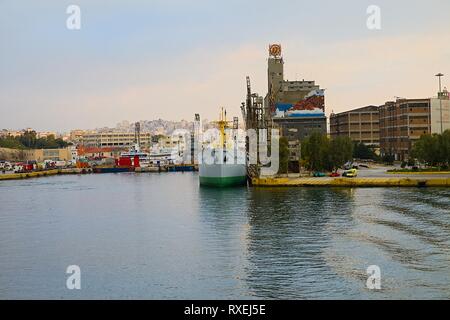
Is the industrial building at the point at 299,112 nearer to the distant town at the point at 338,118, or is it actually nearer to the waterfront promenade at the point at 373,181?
the distant town at the point at 338,118

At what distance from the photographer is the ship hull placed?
3309 cm

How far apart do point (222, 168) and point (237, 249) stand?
63.5 ft

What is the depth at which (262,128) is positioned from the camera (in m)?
39.2

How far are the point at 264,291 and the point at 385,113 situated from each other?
4738 cm

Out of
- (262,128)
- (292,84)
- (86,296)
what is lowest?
(86,296)

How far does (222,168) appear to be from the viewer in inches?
1303

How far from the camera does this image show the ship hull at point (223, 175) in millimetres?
33094

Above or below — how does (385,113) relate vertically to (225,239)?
above

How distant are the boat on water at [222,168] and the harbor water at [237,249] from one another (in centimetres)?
893

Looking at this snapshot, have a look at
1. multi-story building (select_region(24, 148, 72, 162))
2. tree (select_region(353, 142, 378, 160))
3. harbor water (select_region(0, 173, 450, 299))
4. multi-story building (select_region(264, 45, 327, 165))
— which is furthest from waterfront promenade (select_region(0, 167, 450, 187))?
multi-story building (select_region(24, 148, 72, 162))

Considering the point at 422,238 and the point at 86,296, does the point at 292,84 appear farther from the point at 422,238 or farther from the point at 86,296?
the point at 86,296

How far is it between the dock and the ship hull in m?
2.22

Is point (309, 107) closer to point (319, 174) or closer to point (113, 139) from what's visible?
point (319, 174)
